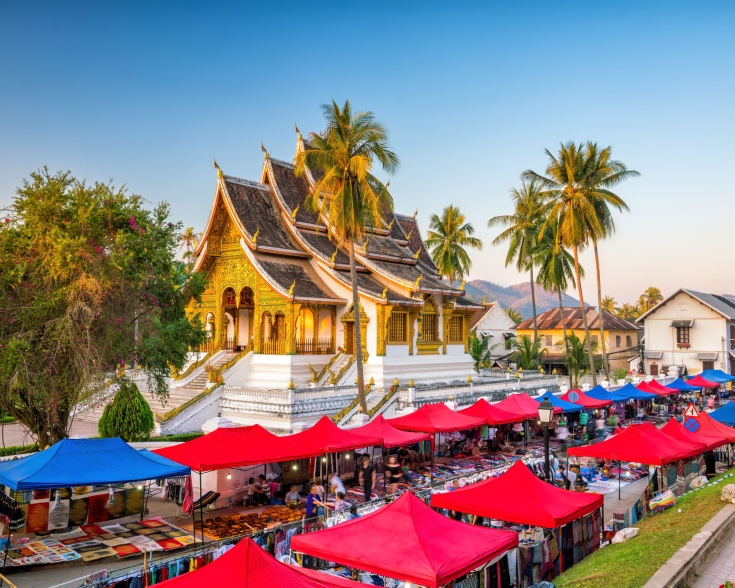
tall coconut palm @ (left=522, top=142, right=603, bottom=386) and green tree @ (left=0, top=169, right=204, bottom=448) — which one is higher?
tall coconut palm @ (left=522, top=142, right=603, bottom=386)

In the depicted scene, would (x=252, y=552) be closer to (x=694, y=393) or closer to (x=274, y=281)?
(x=274, y=281)

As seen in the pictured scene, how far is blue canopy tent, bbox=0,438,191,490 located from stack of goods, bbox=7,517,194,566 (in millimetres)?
1154

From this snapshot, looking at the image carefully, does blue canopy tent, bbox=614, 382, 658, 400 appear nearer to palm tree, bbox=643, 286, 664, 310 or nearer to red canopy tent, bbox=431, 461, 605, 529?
red canopy tent, bbox=431, 461, 605, 529

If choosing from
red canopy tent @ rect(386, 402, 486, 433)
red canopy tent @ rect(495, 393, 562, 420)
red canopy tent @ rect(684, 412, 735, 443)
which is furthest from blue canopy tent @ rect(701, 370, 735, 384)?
red canopy tent @ rect(386, 402, 486, 433)

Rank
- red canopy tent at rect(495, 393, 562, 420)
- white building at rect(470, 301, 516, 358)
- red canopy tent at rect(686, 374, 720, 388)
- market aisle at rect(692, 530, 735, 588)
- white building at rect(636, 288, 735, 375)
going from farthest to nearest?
1. white building at rect(470, 301, 516, 358)
2. white building at rect(636, 288, 735, 375)
3. red canopy tent at rect(686, 374, 720, 388)
4. red canopy tent at rect(495, 393, 562, 420)
5. market aisle at rect(692, 530, 735, 588)

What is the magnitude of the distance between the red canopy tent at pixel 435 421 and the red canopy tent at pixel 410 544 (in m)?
9.11

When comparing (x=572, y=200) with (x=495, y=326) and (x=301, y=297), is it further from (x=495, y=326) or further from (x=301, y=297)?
(x=495, y=326)

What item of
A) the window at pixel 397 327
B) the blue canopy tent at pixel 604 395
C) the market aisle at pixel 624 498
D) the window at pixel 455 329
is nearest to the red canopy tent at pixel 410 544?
the market aisle at pixel 624 498

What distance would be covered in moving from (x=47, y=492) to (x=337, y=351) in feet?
55.8

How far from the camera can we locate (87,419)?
78.8 feet

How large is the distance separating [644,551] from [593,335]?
55232 millimetres

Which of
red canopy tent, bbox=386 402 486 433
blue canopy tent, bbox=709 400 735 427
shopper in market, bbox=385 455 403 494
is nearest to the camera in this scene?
shopper in market, bbox=385 455 403 494

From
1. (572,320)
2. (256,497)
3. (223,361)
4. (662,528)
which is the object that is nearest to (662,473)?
(662,528)

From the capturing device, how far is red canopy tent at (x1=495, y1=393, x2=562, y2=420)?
69.3 ft
